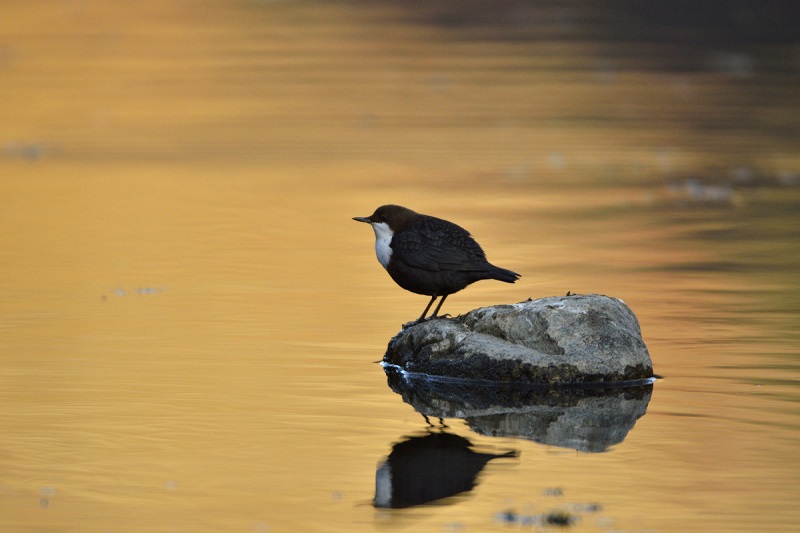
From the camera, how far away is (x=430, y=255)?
8727mm

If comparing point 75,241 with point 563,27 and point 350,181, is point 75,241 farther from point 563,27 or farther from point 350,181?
point 563,27

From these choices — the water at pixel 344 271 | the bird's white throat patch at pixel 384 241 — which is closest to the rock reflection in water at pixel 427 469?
the water at pixel 344 271

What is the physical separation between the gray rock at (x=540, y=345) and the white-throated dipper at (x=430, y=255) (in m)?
0.24

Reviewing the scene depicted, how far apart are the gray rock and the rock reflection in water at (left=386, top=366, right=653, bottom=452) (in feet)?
0.25

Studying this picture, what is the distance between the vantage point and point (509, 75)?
2409 centimetres

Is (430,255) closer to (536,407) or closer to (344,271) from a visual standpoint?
(536,407)

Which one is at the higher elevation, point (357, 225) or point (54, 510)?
point (54, 510)

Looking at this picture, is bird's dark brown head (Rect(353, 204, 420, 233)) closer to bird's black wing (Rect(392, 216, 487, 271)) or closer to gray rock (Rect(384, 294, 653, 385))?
bird's black wing (Rect(392, 216, 487, 271))

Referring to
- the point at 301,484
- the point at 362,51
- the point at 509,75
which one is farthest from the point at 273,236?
the point at 362,51

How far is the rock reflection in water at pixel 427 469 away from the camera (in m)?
6.24

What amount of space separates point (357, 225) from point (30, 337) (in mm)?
4908

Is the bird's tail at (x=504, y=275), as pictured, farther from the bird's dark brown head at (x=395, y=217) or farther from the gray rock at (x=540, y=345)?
the bird's dark brown head at (x=395, y=217)

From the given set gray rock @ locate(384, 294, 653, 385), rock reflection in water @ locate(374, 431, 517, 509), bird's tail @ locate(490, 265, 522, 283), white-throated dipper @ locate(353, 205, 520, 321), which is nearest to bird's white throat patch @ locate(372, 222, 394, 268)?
white-throated dipper @ locate(353, 205, 520, 321)

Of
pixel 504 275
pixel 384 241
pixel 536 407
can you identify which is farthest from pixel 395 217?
pixel 536 407
